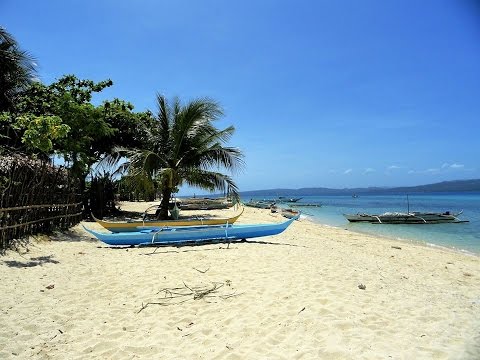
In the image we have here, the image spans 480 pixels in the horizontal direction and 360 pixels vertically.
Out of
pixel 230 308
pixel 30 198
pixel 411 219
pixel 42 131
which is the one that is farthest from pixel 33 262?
pixel 411 219

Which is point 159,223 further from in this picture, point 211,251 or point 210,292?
point 210,292

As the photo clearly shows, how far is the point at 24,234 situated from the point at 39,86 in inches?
343

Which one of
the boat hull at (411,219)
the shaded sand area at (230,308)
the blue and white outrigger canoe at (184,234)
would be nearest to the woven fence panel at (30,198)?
the shaded sand area at (230,308)

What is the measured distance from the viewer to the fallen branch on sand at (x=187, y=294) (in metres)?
4.40

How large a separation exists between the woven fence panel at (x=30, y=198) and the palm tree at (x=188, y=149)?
3628mm

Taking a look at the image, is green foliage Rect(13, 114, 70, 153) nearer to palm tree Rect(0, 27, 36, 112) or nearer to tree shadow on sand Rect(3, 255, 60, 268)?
tree shadow on sand Rect(3, 255, 60, 268)

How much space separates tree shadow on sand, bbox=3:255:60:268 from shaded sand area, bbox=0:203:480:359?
0.11ft

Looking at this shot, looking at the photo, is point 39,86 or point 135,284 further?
point 39,86

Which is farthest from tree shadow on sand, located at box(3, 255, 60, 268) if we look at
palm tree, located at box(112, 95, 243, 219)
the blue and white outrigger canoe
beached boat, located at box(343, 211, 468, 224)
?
beached boat, located at box(343, 211, 468, 224)

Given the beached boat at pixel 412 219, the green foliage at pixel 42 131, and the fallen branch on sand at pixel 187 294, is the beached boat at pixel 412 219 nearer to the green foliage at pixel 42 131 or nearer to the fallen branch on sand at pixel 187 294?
the fallen branch on sand at pixel 187 294

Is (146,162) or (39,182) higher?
(146,162)

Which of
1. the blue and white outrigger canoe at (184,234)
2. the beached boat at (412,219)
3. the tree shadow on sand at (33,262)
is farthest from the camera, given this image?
the beached boat at (412,219)

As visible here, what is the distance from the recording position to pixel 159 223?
9281 millimetres

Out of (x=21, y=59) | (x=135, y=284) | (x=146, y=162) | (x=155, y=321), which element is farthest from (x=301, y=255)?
(x=21, y=59)
